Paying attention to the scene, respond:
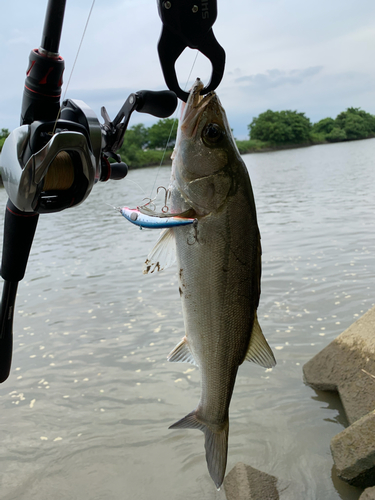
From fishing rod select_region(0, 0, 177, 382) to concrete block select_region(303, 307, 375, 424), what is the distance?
2.89 m

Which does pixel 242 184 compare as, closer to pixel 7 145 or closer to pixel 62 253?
pixel 7 145

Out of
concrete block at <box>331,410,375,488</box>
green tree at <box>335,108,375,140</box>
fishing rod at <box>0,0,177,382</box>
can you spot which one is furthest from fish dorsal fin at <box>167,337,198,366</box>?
green tree at <box>335,108,375,140</box>

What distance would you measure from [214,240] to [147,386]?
3676 millimetres

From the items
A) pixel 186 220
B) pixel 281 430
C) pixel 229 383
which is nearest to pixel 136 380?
pixel 281 430

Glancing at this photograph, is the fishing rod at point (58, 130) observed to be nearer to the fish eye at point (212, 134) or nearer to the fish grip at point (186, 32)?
the fish grip at point (186, 32)

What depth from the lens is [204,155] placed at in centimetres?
187

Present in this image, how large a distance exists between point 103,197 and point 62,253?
12.3m

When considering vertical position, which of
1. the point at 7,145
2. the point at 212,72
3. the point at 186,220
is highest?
the point at 212,72

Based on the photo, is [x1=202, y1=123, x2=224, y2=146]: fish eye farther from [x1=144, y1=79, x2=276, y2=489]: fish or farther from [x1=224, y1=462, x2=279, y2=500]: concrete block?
[x1=224, y1=462, x2=279, y2=500]: concrete block

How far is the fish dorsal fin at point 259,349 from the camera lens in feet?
6.48

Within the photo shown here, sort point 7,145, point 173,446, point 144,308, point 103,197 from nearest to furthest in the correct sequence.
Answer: point 7,145 < point 173,446 < point 144,308 < point 103,197

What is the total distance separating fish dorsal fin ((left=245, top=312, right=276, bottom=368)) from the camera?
1.97 meters

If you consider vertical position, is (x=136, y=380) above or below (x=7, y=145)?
below

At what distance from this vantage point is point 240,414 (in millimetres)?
4406
